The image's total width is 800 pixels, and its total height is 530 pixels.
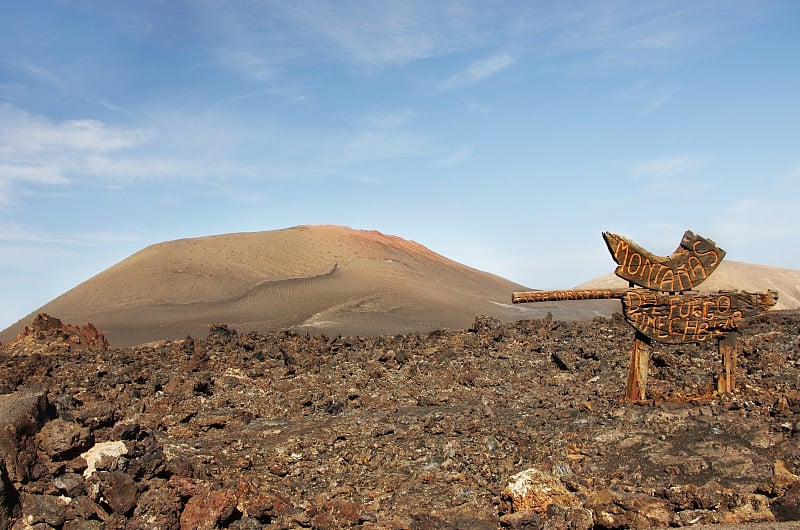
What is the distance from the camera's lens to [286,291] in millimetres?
35000

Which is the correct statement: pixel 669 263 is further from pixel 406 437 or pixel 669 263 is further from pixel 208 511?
pixel 208 511

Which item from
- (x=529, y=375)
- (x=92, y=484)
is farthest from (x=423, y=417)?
(x=92, y=484)

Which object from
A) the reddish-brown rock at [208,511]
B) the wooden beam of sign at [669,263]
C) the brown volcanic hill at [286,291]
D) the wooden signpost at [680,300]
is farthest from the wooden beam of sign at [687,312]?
the brown volcanic hill at [286,291]

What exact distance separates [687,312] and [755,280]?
41.9 meters

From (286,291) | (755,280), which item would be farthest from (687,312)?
(755,280)

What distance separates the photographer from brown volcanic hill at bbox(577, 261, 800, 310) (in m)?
44.6

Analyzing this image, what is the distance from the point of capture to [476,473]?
8.89 m

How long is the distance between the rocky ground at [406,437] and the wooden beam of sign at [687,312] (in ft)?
3.26

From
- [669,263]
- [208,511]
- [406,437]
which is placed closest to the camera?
[208,511]

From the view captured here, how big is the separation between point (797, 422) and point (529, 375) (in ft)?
15.5

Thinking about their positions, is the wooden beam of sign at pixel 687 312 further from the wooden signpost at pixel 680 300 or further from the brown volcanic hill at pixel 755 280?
the brown volcanic hill at pixel 755 280

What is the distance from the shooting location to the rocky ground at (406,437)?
758cm

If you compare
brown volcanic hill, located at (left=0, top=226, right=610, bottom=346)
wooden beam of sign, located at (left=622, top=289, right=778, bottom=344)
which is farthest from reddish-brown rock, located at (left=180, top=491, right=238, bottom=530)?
brown volcanic hill, located at (left=0, top=226, right=610, bottom=346)

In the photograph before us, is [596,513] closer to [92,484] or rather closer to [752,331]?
[92,484]
